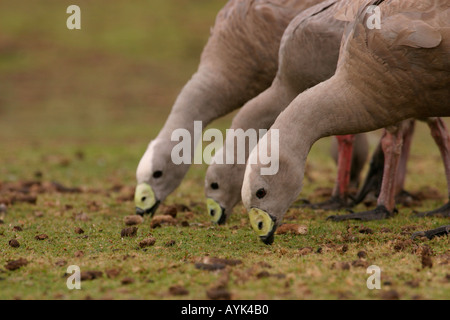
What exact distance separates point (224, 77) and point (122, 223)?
7.75ft

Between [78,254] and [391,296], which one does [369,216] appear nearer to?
[391,296]

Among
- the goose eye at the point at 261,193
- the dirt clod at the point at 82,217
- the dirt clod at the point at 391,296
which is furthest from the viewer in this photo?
the dirt clod at the point at 82,217

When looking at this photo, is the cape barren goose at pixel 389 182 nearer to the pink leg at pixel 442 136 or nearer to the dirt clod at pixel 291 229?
the pink leg at pixel 442 136

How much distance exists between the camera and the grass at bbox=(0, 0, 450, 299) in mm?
4449

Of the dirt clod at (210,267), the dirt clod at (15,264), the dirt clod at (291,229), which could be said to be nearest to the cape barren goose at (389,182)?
the dirt clod at (291,229)

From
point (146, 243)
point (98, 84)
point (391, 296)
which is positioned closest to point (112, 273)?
point (146, 243)

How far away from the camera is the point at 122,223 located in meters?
7.15

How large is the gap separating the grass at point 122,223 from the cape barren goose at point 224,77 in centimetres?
52

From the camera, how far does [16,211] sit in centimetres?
789

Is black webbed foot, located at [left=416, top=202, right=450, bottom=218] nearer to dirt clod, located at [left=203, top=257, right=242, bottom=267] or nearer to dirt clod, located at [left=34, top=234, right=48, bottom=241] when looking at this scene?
dirt clod, located at [left=203, top=257, right=242, bottom=267]

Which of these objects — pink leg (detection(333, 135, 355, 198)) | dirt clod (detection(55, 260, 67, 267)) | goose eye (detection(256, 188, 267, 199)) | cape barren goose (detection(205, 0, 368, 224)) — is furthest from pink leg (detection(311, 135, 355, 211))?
dirt clod (detection(55, 260, 67, 267))

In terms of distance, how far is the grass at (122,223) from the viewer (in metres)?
4.45

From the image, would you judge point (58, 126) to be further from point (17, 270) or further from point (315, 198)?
point (17, 270)
